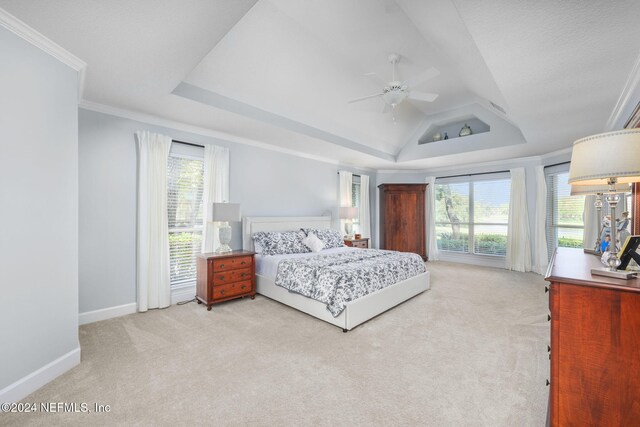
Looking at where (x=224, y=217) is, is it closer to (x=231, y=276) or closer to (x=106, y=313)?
(x=231, y=276)

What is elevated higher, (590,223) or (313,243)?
(590,223)

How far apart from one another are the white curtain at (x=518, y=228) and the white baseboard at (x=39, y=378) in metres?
7.32

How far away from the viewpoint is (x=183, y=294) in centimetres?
394

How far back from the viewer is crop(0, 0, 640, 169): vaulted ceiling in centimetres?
188

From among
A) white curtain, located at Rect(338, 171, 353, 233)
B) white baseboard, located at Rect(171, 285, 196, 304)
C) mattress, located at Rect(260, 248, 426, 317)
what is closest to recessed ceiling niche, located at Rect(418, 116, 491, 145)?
white curtain, located at Rect(338, 171, 353, 233)

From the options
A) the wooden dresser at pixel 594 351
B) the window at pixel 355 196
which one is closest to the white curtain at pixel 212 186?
the window at pixel 355 196

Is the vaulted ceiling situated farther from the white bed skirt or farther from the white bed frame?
the white bed skirt

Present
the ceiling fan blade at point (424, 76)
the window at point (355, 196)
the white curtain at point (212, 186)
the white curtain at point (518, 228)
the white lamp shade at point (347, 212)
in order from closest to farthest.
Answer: the ceiling fan blade at point (424, 76) → the white curtain at point (212, 186) → the white curtain at point (518, 228) → the white lamp shade at point (347, 212) → the window at point (355, 196)

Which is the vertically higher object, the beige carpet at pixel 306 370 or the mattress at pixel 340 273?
the mattress at pixel 340 273

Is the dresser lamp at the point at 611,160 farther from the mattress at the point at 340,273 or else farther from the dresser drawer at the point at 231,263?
the dresser drawer at the point at 231,263

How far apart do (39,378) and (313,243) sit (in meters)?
3.35

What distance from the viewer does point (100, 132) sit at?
10.7 ft

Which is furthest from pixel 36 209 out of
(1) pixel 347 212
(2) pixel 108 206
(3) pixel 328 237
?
(1) pixel 347 212

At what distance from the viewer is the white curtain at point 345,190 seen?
642cm
